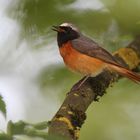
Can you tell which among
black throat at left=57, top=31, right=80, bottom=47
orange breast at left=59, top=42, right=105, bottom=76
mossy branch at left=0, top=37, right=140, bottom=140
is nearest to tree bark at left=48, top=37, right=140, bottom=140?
mossy branch at left=0, top=37, right=140, bottom=140

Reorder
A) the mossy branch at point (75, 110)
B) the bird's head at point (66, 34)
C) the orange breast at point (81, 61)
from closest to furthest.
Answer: the mossy branch at point (75, 110)
the orange breast at point (81, 61)
the bird's head at point (66, 34)

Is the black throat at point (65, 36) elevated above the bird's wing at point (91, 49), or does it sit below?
above

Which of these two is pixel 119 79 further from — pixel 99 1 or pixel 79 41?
pixel 99 1

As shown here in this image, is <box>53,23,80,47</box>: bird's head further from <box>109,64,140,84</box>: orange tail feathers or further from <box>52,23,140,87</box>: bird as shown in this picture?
<box>109,64,140,84</box>: orange tail feathers

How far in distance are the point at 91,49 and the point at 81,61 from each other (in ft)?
0.45

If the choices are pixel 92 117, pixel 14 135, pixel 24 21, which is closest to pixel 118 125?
pixel 92 117

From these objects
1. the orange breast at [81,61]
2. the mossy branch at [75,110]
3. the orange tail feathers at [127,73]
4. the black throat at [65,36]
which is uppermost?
the black throat at [65,36]

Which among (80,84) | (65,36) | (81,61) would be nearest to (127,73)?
(80,84)

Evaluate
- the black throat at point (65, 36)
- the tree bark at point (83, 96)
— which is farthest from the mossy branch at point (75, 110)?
the black throat at point (65, 36)

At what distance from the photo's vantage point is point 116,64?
108 inches

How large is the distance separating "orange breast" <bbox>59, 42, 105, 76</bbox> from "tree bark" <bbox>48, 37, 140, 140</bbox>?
13cm

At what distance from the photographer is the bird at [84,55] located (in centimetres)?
278

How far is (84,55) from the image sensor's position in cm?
321

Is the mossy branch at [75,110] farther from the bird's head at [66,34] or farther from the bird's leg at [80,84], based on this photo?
the bird's head at [66,34]
